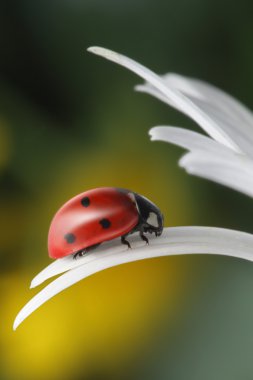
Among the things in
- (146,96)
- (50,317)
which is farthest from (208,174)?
(146,96)

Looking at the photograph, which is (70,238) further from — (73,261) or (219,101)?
(219,101)

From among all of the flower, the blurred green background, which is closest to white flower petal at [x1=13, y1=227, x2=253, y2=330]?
the flower

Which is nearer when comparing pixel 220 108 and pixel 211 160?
pixel 211 160

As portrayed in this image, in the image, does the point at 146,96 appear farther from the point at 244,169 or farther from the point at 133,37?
the point at 244,169

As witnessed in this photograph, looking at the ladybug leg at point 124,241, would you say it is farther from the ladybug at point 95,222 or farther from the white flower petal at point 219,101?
the white flower petal at point 219,101

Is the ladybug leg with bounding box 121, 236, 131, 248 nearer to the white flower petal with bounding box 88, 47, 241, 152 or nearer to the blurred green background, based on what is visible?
the white flower petal with bounding box 88, 47, 241, 152

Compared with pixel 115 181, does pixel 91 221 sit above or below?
below

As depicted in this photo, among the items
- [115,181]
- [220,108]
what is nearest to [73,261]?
[220,108]
